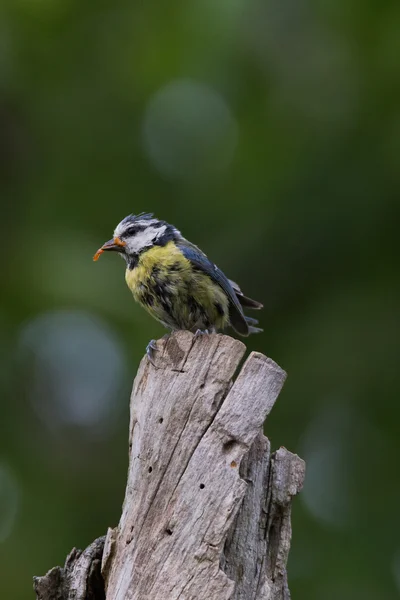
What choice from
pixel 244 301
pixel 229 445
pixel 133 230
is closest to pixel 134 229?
pixel 133 230

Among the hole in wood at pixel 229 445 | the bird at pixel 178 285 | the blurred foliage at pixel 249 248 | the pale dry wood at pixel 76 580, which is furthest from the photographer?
the blurred foliage at pixel 249 248

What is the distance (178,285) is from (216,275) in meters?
0.22

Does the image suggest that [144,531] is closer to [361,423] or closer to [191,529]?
[191,529]

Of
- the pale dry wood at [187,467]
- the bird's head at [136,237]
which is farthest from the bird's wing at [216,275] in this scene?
the pale dry wood at [187,467]

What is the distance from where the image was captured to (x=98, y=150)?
9688mm

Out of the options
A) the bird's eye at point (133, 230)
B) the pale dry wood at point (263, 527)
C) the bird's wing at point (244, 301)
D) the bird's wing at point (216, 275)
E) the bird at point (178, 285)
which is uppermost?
the bird's wing at point (244, 301)

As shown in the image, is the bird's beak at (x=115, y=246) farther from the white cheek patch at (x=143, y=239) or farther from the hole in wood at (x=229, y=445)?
the hole in wood at (x=229, y=445)

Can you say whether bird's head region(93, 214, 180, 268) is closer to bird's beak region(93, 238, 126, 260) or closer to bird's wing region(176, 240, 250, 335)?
bird's beak region(93, 238, 126, 260)

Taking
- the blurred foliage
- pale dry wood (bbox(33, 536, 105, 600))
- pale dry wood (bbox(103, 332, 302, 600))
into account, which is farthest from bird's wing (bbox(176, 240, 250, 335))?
the blurred foliage

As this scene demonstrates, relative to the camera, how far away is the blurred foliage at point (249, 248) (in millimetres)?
8266

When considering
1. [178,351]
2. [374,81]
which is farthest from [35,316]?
[178,351]

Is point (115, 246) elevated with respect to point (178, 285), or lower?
elevated

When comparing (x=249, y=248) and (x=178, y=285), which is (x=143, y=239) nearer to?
(x=178, y=285)

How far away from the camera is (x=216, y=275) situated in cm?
497
